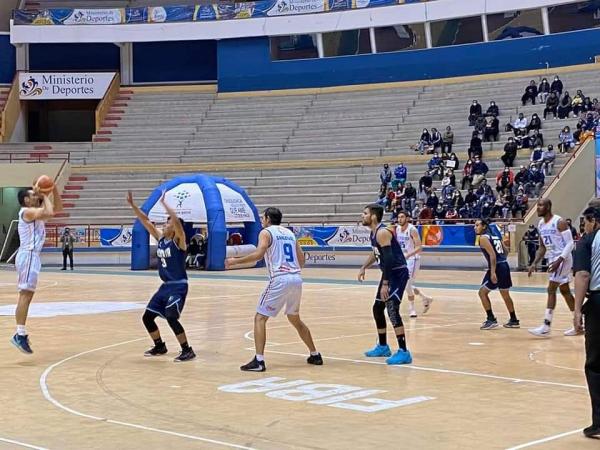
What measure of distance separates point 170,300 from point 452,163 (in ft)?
91.9

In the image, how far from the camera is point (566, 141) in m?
35.9

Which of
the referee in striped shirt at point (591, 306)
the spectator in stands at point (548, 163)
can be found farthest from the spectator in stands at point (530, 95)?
the referee in striped shirt at point (591, 306)

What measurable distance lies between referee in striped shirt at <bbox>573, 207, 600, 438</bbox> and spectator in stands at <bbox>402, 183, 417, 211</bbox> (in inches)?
1133

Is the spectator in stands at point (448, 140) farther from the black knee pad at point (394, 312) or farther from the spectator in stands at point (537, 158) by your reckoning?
the black knee pad at point (394, 312)

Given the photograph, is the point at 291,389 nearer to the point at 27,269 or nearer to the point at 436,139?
the point at 27,269

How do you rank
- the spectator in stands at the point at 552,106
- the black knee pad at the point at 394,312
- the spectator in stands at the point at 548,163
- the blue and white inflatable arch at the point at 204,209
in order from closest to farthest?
the black knee pad at the point at 394,312 → the blue and white inflatable arch at the point at 204,209 → the spectator in stands at the point at 548,163 → the spectator in stands at the point at 552,106

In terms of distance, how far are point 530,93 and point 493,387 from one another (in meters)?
33.4

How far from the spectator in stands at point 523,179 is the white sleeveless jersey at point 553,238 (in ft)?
65.4

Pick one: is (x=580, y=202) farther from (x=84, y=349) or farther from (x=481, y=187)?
(x=84, y=349)

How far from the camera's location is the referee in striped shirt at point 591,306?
7.30 m

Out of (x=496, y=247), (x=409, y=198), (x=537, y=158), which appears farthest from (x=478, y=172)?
(x=496, y=247)

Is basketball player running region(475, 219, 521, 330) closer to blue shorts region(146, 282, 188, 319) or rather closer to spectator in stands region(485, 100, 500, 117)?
blue shorts region(146, 282, 188, 319)

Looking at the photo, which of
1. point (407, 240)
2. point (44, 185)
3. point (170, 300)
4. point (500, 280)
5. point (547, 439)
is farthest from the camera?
point (407, 240)

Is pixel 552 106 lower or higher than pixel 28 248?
higher
